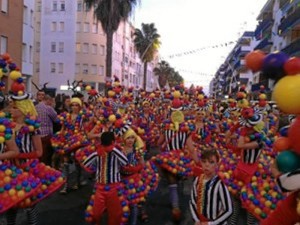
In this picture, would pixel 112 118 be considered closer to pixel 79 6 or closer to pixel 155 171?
pixel 155 171

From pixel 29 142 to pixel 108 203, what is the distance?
52.2 inches

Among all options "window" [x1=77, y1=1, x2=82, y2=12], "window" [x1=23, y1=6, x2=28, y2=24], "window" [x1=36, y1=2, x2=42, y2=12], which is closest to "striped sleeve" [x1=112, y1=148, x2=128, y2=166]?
"window" [x1=23, y1=6, x2=28, y2=24]

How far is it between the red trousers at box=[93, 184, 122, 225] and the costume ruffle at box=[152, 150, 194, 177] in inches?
68.4

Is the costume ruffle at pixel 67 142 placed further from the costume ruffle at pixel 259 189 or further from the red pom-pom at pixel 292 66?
the red pom-pom at pixel 292 66

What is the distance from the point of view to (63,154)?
29.9 ft

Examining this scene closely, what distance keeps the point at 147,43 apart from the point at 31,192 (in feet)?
193

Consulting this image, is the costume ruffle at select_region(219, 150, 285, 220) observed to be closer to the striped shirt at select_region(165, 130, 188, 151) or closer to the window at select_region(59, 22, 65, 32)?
the striped shirt at select_region(165, 130, 188, 151)

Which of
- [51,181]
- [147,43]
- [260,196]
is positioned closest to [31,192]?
[51,181]

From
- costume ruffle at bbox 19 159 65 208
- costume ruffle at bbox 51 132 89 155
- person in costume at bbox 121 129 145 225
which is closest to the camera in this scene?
costume ruffle at bbox 19 159 65 208

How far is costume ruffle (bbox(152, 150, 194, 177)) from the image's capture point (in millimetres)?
7305

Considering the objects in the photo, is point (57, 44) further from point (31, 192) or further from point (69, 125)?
point (31, 192)

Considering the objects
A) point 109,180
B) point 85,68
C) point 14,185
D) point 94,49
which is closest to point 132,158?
point 109,180

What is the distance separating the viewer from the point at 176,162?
7324mm

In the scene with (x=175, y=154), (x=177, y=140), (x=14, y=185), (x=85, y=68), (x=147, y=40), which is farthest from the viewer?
(x=147, y=40)
